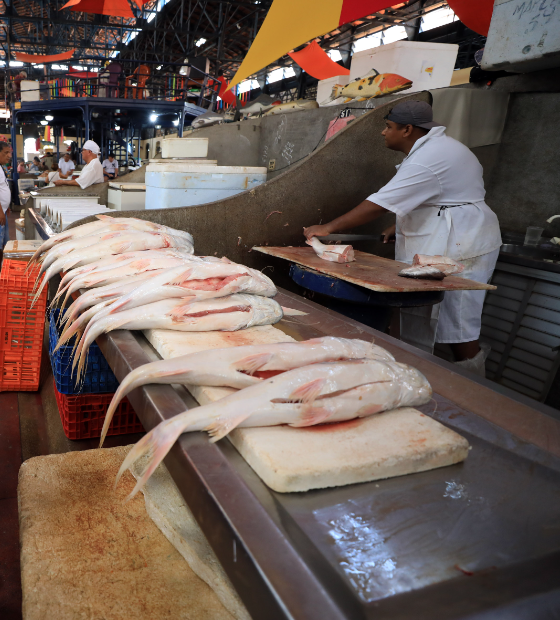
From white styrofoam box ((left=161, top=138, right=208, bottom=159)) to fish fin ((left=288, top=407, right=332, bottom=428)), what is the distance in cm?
458

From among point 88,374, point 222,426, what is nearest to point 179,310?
point 222,426

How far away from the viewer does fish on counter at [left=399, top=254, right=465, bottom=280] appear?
269cm

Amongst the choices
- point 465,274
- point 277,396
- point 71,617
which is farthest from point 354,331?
point 465,274

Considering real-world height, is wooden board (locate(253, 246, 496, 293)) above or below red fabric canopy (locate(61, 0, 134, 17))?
below

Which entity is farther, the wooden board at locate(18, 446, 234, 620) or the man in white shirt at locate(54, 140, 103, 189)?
the man in white shirt at locate(54, 140, 103, 189)

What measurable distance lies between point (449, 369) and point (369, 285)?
792 mm

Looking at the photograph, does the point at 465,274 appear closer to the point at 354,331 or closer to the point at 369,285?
the point at 369,285

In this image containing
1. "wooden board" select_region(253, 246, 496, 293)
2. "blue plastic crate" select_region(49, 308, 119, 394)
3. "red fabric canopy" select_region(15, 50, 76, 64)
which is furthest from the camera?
"red fabric canopy" select_region(15, 50, 76, 64)

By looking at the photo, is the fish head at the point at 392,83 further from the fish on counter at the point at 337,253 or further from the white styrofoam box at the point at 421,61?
the fish on counter at the point at 337,253

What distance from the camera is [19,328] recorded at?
12.1 feet

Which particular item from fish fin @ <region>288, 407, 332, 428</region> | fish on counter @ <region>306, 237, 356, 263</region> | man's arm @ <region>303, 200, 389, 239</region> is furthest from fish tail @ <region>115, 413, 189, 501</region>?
man's arm @ <region>303, 200, 389, 239</region>

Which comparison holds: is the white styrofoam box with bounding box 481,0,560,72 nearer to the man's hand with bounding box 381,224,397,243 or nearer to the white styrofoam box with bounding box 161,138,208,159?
the man's hand with bounding box 381,224,397,243

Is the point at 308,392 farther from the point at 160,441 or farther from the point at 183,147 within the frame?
the point at 183,147

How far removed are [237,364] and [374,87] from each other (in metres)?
4.38
